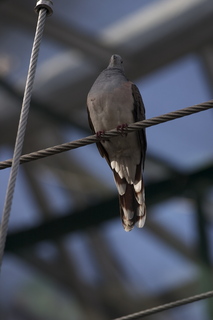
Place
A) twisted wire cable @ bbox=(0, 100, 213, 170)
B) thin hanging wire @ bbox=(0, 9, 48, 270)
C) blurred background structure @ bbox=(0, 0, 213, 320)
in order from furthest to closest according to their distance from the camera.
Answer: blurred background structure @ bbox=(0, 0, 213, 320)
twisted wire cable @ bbox=(0, 100, 213, 170)
thin hanging wire @ bbox=(0, 9, 48, 270)

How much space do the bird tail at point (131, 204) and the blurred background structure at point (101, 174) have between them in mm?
4723

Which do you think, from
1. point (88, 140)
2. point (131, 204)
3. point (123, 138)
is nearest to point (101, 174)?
point (123, 138)

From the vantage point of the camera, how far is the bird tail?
643cm

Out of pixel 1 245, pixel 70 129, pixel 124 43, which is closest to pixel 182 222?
pixel 70 129

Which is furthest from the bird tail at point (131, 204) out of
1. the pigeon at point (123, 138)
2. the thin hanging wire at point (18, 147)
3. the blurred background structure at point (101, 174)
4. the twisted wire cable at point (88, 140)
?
the blurred background structure at point (101, 174)

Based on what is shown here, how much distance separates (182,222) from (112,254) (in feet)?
4.05

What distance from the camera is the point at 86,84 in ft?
38.5

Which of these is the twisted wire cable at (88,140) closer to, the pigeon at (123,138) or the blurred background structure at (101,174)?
the pigeon at (123,138)

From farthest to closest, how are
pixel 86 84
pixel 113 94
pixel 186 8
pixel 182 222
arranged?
pixel 182 222 → pixel 86 84 → pixel 186 8 → pixel 113 94

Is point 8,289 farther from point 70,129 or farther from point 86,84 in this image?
point 86,84

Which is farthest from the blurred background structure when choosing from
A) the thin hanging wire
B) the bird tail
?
the thin hanging wire

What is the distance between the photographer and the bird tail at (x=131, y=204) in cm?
643

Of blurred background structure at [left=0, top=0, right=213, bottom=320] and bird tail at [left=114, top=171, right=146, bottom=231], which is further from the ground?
blurred background structure at [left=0, top=0, right=213, bottom=320]

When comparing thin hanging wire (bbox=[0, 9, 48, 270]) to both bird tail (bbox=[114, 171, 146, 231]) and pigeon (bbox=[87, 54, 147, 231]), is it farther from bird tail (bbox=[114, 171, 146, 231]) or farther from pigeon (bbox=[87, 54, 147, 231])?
bird tail (bbox=[114, 171, 146, 231])
